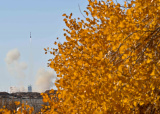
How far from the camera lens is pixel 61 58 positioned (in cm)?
1348

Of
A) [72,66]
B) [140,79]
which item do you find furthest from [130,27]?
[72,66]

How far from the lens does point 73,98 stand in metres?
10.3

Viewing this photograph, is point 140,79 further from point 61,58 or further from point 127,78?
point 61,58

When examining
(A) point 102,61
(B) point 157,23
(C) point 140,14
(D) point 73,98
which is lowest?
(D) point 73,98

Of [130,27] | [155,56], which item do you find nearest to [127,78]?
[155,56]

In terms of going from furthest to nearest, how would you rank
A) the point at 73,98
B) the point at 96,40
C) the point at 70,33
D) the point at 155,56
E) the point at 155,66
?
the point at 70,33 → the point at 96,40 → the point at 73,98 → the point at 155,56 → the point at 155,66

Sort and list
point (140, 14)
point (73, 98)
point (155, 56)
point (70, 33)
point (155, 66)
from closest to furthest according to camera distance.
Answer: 1. point (155, 66)
2. point (155, 56)
3. point (140, 14)
4. point (73, 98)
5. point (70, 33)

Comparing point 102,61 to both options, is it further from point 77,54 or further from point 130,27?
point 77,54

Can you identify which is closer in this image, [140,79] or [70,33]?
[140,79]

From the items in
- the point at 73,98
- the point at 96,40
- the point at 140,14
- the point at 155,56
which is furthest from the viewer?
the point at 96,40

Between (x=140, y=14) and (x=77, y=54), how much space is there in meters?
2.92

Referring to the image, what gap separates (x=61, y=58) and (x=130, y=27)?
16.6ft

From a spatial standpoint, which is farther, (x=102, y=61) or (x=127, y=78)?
(x=102, y=61)

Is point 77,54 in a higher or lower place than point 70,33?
lower
